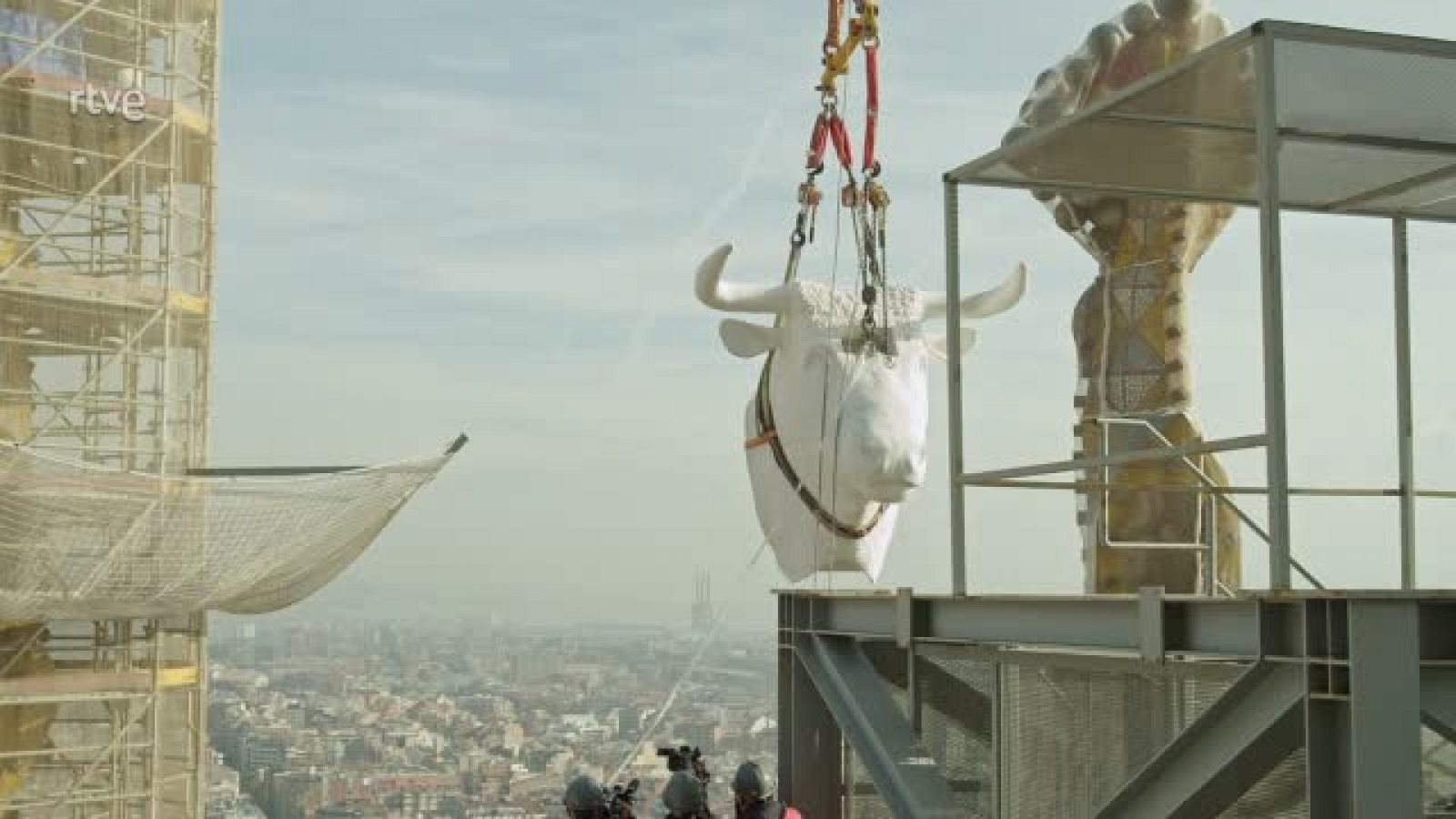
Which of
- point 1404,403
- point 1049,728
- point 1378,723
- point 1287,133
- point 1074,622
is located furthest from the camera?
point 1404,403

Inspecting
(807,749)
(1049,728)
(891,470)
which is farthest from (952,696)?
(891,470)

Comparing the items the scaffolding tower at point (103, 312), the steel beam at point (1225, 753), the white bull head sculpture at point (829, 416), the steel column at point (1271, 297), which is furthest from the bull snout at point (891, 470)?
the scaffolding tower at point (103, 312)

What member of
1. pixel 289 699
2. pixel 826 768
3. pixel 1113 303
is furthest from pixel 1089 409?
pixel 289 699

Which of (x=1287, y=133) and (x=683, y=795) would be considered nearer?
(x=1287, y=133)

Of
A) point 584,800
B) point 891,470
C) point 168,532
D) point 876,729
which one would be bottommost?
point 584,800

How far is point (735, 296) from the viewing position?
980 cm

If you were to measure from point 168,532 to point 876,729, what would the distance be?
27.0ft

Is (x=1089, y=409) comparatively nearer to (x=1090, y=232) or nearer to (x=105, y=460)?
(x=1090, y=232)

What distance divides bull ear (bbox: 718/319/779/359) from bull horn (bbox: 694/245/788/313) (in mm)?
88

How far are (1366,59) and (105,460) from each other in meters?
11.3

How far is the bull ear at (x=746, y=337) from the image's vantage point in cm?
980

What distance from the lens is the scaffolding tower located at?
1380 centimetres

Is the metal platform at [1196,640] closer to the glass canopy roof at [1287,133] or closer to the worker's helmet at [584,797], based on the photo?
the glass canopy roof at [1287,133]

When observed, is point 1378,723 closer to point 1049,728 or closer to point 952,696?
point 1049,728
